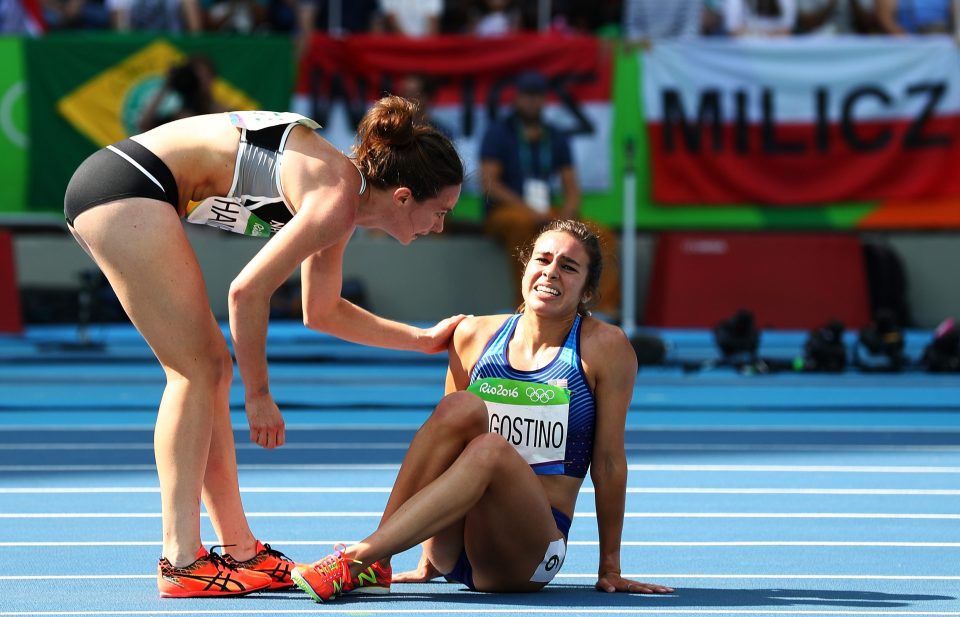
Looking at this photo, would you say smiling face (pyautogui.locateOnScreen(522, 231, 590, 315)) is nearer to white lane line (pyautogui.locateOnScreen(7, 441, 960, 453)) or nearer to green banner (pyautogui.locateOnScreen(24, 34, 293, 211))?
white lane line (pyautogui.locateOnScreen(7, 441, 960, 453))

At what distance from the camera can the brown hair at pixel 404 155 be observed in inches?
154

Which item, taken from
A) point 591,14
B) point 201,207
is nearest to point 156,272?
point 201,207

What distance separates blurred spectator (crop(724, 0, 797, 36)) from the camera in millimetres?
12555

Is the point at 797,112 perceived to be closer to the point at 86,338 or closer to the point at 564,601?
the point at 86,338

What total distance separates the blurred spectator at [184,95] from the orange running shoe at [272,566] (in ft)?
24.1

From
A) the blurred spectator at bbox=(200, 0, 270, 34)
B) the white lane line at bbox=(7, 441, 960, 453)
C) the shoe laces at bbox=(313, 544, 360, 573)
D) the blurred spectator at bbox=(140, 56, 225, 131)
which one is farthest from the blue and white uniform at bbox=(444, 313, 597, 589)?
the blurred spectator at bbox=(200, 0, 270, 34)

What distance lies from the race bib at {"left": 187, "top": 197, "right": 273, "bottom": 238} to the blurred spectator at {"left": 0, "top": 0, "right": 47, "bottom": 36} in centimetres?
904

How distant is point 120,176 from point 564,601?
1642 millimetres

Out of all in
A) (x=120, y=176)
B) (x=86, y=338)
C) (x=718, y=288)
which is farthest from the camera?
(x=718, y=288)

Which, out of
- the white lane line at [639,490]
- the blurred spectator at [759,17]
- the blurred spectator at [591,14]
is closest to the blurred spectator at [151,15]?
the blurred spectator at [591,14]

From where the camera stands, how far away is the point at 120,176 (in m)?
3.91

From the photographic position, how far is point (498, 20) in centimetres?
1315

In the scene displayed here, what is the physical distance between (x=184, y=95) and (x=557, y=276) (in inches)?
302

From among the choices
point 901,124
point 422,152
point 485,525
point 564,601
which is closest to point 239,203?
point 422,152
